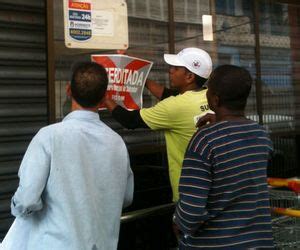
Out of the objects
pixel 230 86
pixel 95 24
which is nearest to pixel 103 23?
pixel 95 24

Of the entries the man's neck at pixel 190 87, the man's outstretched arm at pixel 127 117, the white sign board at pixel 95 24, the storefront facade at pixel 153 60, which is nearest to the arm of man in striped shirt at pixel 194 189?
the man's outstretched arm at pixel 127 117

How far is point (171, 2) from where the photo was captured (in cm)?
441

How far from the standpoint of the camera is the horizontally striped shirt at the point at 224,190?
2.47 m

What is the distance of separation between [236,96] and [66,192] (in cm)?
96

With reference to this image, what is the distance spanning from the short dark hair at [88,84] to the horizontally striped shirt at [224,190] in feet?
1.77

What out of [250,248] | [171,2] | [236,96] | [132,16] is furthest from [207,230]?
[171,2]

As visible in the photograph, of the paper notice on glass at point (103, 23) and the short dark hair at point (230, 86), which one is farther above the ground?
the paper notice on glass at point (103, 23)

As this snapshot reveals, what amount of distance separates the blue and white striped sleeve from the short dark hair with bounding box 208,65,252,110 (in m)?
0.30

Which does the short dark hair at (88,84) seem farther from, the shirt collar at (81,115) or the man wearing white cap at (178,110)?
the man wearing white cap at (178,110)

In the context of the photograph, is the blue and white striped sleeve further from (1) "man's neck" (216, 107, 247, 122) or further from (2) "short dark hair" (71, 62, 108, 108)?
(2) "short dark hair" (71, 62, 108, 108)

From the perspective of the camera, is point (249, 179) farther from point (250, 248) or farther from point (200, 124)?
point (200, 124)

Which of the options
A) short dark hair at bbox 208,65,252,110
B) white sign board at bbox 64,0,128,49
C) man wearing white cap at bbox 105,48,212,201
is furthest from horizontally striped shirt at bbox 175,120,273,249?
white sign board at bbox 64,0,128,49

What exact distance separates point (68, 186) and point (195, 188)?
0.61 m

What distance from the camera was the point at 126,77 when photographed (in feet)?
12.8
